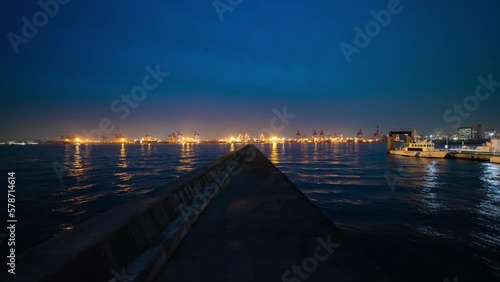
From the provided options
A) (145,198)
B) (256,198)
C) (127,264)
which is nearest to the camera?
(127,264)

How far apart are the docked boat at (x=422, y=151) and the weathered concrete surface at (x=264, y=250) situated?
7499 centimetres

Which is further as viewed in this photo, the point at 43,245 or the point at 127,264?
the point at 127,264

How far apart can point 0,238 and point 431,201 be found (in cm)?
2331

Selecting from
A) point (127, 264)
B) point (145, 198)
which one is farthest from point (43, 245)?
point (145, 198)

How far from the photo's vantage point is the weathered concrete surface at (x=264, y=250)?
418cm

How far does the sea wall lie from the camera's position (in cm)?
293

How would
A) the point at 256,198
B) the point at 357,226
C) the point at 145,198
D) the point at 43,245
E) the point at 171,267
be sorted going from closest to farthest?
the point at 43,245 < the point at 171,267 < the point at 145,198 < the point at 256,198 < the point at 357,226

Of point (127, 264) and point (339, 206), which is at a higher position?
point (127, 264)

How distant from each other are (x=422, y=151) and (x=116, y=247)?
84.1 meters

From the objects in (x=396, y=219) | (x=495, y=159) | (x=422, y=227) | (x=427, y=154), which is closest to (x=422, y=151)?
(x=427, y=154)

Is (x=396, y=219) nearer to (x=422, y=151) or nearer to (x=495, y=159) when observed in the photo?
→ (x=495, y=159)

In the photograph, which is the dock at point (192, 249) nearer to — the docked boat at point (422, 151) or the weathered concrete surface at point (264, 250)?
the weathered concrete surface at point (264, 250)

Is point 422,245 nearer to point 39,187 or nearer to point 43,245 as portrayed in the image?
point 43,245

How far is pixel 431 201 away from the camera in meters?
17.8
